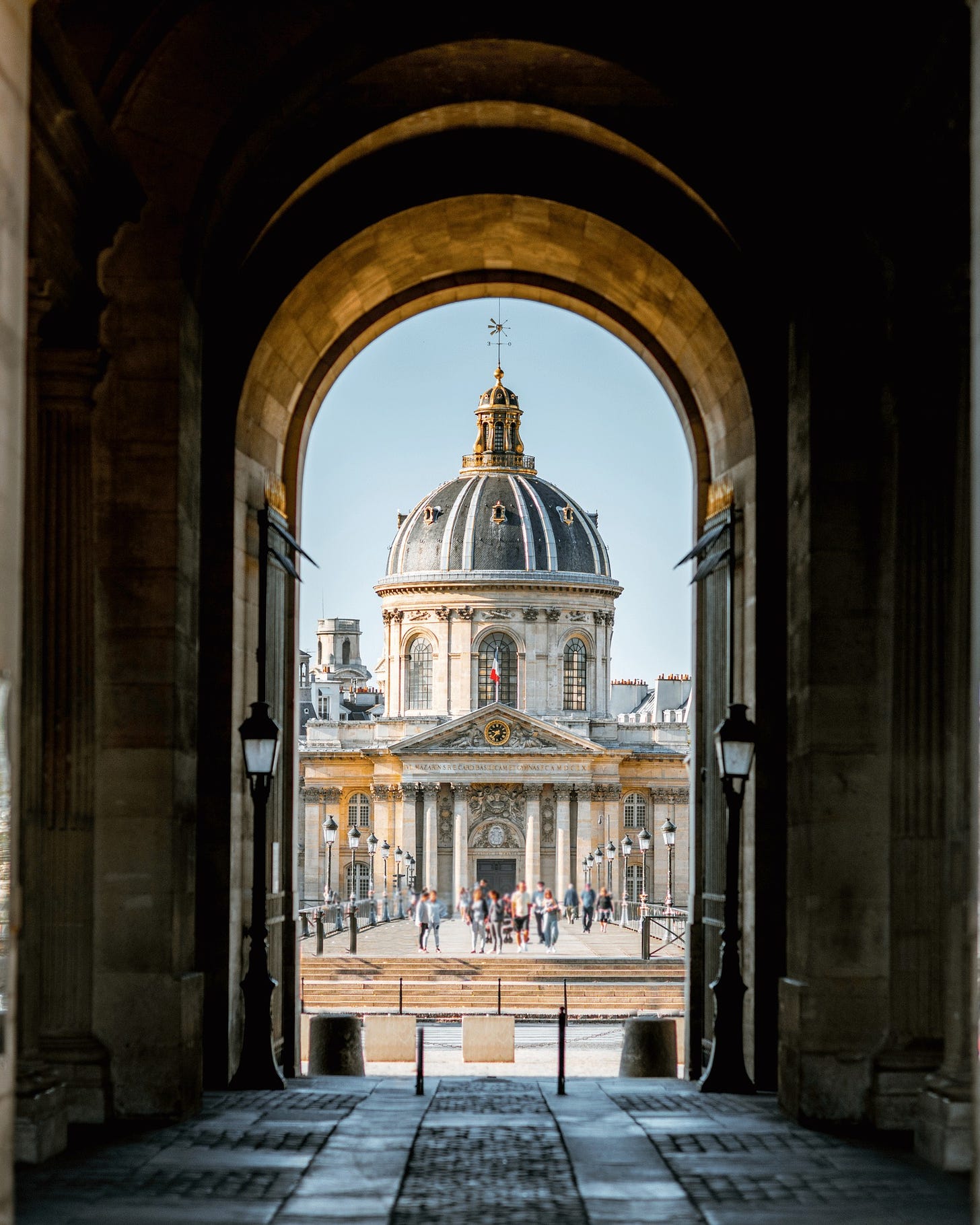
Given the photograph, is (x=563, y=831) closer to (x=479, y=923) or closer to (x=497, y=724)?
(x=497, y=724)

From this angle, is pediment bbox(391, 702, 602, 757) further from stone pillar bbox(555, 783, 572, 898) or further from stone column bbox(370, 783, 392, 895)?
stone column bbox(370, 783, 392, 895)

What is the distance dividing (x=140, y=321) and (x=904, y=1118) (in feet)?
29.9

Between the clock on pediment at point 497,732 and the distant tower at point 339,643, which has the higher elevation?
the distant tower at point 339,643

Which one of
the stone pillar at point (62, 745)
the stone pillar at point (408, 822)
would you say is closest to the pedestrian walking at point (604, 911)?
the stone pillar at point (408, 822)

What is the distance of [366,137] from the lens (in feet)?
65.2

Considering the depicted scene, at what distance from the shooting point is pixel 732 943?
58.6 feet

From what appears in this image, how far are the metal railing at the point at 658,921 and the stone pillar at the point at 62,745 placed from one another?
39764 mm

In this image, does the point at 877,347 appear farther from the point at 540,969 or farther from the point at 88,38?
the point at 540,969

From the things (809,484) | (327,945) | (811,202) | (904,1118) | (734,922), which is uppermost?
(811,202)

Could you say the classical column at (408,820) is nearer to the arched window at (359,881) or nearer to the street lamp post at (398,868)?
the street lamp post at (398,868)

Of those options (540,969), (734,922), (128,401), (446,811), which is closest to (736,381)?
(734,922)

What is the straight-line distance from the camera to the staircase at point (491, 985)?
154 ft

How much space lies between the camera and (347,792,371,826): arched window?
4473 inches

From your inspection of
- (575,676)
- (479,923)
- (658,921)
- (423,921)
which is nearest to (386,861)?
(575,676)
